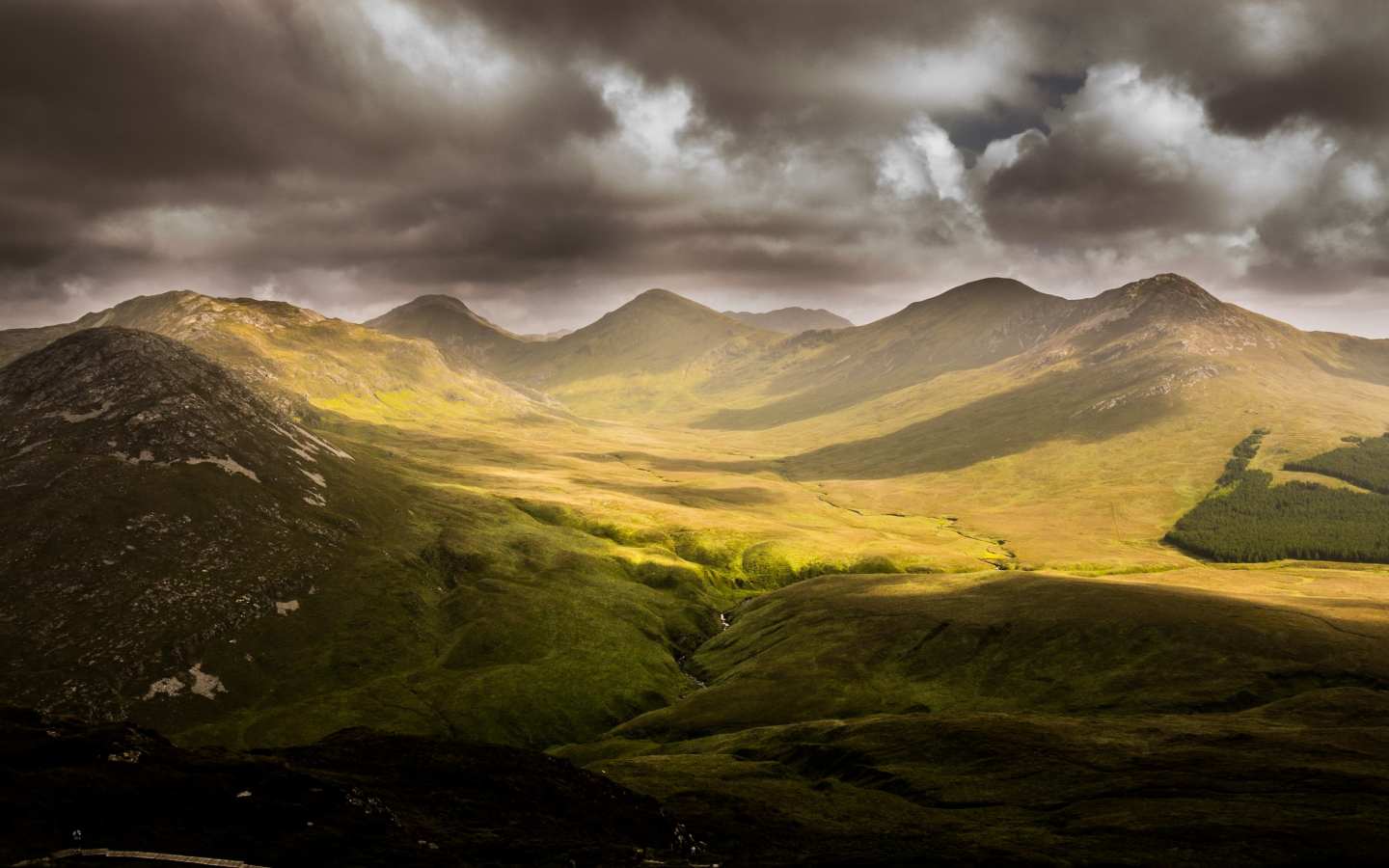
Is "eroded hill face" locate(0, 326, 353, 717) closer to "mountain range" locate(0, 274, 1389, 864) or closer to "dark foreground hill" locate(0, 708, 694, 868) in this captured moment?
"mountain range" locate(0, 274, 1389, 864)

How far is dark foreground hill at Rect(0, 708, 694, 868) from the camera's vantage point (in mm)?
37500

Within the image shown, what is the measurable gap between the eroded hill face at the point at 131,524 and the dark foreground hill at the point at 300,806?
87.0 m

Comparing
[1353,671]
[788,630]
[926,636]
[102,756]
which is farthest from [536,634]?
[1353,671]

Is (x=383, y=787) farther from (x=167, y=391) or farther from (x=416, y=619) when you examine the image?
(x=167, y=391)

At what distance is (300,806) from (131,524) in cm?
14229

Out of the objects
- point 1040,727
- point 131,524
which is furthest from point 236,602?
point 1040,727

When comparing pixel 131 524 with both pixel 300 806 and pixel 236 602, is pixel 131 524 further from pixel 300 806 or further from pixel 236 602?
pixel 300 806

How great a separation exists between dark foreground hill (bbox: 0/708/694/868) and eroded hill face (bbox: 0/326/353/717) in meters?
87.0

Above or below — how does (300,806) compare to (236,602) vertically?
above

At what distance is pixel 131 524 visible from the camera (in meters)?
147

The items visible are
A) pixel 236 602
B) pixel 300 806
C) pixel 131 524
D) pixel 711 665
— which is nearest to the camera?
pixel 300 806

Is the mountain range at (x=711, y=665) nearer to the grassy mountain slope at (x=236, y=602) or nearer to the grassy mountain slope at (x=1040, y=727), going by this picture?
the grassy mountain slope at (x=1040, y=727)

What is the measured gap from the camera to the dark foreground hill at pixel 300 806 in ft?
123

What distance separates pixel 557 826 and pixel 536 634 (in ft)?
378
